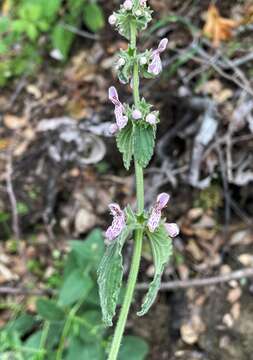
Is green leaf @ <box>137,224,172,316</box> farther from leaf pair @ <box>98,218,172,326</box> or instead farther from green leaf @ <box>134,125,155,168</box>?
green leaf @ <box>134,125,155,168</box>

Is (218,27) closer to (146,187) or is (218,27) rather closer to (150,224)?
(146,187)

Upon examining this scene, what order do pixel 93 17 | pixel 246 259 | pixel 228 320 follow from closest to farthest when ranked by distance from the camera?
pixel 228 320, pixel 246 259, pixel 93 17

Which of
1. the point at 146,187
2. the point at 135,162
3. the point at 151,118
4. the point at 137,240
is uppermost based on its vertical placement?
the point at 151,118

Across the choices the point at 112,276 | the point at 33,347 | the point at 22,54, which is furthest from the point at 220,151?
the point at 22,54

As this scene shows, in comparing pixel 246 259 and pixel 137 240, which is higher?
pixel 137 240

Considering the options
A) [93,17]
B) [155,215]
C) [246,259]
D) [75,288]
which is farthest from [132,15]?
[93,17]

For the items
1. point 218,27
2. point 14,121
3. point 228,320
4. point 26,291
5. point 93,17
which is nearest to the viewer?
point 228,320

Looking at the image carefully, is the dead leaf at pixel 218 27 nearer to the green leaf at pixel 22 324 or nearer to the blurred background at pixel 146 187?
the blurred background at pixel 146 187

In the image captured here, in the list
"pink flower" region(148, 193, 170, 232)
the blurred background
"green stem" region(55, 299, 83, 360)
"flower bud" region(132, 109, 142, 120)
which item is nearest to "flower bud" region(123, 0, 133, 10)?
"flower bud" region(132, 109, 142, 120)

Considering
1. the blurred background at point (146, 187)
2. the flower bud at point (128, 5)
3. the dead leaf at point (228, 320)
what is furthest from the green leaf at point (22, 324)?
the flower bud at point (128, 5)
